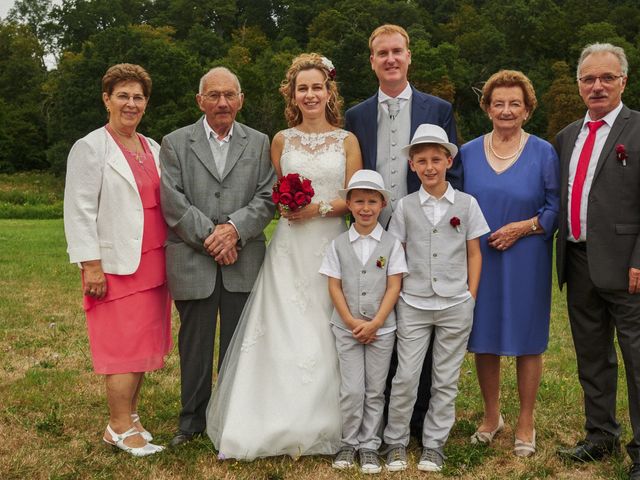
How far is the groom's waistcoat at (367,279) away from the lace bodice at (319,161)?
1.99 feet

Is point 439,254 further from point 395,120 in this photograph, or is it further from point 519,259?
point 395,120

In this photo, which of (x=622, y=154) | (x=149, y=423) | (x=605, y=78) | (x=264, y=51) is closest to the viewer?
(x=622, y=154)

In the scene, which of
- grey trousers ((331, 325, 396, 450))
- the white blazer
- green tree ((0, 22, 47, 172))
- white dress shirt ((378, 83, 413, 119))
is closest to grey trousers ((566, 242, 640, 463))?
grey trousers ((331, 325, 396, 450))

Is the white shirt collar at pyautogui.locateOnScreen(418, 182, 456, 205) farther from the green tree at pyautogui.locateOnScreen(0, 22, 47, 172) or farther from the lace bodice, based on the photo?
the green tree at pyautogui.locateOnScreen(0, 22, 47, 172)

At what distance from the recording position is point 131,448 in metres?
5.41

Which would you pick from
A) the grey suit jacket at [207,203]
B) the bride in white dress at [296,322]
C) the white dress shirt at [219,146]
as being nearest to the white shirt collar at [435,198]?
the bride in white dress at [296,322]

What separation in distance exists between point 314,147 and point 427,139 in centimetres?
98

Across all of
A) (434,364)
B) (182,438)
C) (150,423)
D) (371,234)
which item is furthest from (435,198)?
(150,423)

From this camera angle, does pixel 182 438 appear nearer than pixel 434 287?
No

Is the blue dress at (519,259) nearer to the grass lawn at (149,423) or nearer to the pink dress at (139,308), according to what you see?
the grass lawn at (149,423)

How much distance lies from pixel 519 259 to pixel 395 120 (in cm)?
148

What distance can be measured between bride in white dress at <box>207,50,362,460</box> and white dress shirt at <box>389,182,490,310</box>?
56 cm

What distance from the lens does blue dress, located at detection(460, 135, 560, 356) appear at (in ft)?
17.5

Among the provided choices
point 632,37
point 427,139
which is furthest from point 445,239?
point 632,37
